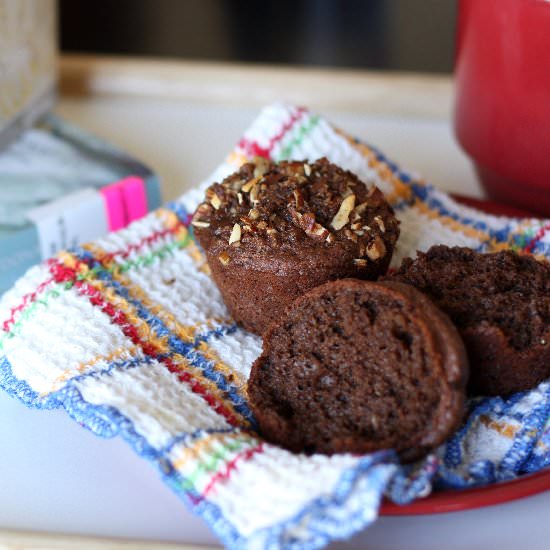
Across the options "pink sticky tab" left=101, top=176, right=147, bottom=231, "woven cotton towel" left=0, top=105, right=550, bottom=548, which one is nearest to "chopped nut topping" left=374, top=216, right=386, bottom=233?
"woven cotton towel" left=0, top=105, right=550, bottom=548

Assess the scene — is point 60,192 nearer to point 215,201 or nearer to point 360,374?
point 215,201

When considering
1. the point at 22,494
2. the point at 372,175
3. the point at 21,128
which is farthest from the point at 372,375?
the point at 21,128

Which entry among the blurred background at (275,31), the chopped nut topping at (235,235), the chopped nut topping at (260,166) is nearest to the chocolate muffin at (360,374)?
the chopped nut topping at (235,235)

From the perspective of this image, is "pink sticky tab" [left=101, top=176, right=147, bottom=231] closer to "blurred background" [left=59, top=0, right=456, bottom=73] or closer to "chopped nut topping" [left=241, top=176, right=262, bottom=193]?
"chopped nut topping" [left=241, top=176, right=262, bottom=193]

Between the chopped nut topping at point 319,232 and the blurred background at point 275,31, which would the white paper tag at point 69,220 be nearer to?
the chopped nut topping at point 319,232

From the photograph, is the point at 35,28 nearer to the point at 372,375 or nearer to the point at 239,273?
the point at 239,273

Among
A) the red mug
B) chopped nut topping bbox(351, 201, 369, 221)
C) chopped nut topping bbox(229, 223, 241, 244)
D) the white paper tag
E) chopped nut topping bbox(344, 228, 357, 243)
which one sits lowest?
the white paper tag

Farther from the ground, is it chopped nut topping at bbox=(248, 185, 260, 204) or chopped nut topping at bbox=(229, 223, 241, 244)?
chopped nut topping at bbox=(248, 185, 260, 204)

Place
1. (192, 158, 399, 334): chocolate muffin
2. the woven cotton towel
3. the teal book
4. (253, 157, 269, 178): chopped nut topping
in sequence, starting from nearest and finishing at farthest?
1. the woven cotton towel
2. (192, 158, 399, 334): chocolate muffin
3. (253, 157, 269, 178): chopped nut topping
4. the teal book
